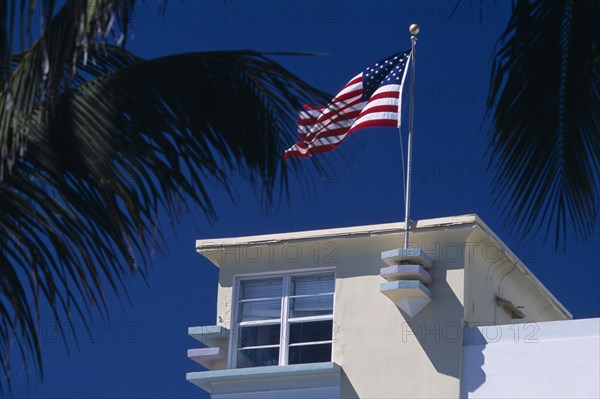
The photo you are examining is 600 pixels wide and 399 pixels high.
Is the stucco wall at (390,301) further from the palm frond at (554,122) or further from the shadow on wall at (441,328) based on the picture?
the palm frond at (554,122)

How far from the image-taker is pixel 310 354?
72.5ft

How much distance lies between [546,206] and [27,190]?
2.60 metres

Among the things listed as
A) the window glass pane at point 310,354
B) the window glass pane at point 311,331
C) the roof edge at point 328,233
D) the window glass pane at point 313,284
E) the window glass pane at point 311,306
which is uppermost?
Result: the roof edge at point 328,233

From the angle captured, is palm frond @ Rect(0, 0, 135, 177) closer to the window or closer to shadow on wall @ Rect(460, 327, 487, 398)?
shadow on wall @ Rect(460, 327, 487, 398)

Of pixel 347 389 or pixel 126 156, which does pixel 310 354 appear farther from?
pixel 126 156

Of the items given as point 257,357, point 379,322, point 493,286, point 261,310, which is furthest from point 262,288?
point 493,286

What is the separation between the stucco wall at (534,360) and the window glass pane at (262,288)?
3.80 metres

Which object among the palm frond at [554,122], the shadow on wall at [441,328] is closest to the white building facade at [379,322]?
the shadow on wall at [441,328]

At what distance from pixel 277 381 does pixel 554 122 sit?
630 inches

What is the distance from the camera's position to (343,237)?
2214cm

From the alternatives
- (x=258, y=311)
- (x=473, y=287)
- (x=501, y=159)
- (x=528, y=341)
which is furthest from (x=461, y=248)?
(x=501, y=159)

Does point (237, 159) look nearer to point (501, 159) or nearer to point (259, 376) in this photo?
point (501, 159)

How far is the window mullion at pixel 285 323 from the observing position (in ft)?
72.6

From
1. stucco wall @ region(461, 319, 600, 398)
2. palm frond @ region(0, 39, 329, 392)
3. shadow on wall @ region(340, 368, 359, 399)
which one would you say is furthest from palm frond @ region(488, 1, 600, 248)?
shadow on wall @ region(340, 368, 359, 399)
